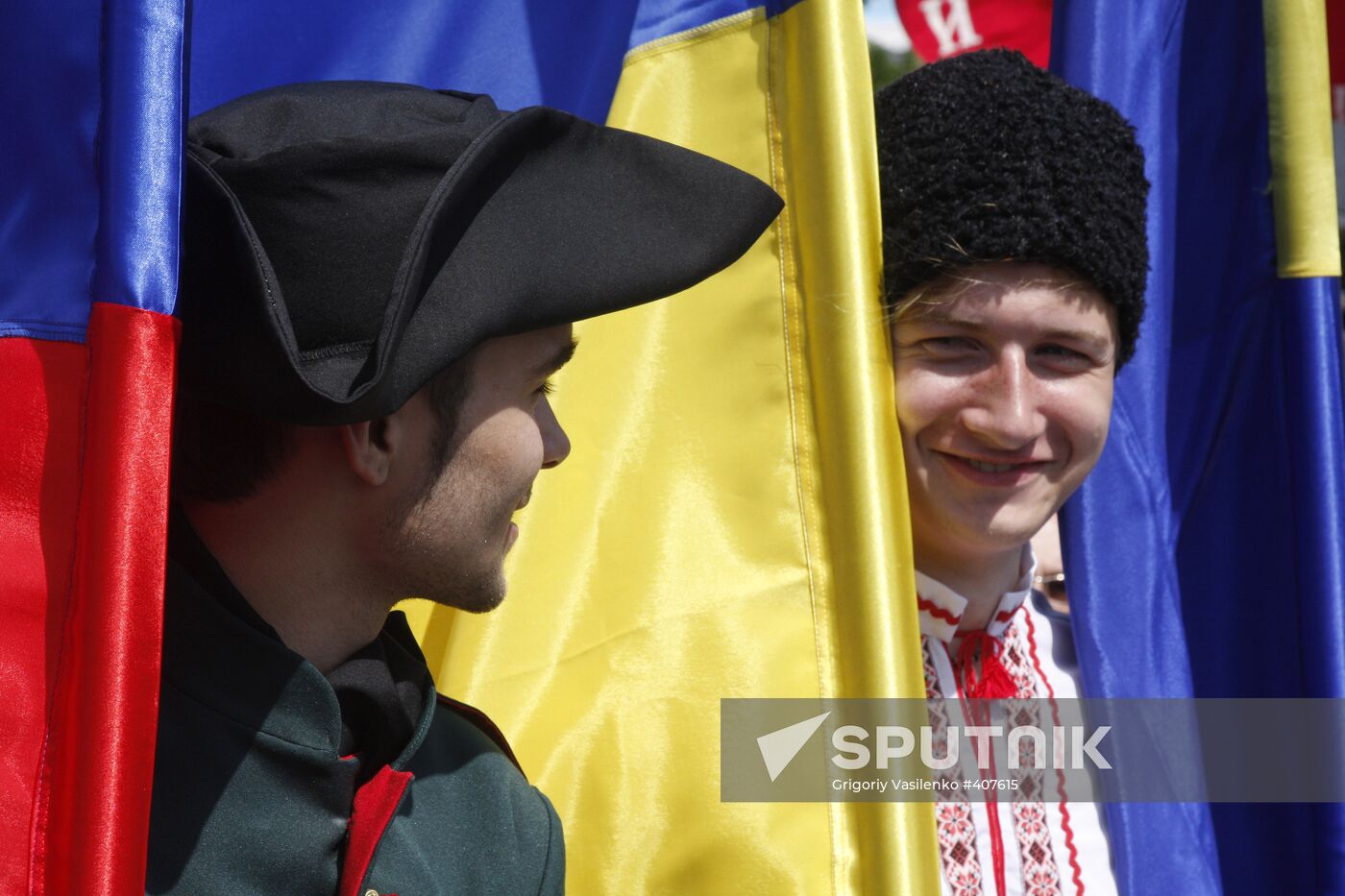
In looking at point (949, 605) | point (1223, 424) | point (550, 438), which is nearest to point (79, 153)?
point (550, 438)

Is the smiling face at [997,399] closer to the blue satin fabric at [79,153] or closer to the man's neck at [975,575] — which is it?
the man's neck at [975,575]

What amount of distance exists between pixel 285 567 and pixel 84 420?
1.05ft

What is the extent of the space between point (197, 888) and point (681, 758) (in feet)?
2.62

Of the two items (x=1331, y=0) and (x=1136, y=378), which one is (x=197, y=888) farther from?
(x=1331, y=0)

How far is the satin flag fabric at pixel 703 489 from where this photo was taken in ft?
6.26

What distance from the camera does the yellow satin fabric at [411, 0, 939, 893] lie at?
190 cm

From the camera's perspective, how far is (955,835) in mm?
2066

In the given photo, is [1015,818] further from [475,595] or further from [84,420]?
[84,420]

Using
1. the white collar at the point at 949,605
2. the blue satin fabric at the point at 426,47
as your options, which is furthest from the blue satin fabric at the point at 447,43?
the white collar at the point at 949,605

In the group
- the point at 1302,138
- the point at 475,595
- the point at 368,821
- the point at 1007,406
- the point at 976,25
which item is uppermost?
the point at 976,25

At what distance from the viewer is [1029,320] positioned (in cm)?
203

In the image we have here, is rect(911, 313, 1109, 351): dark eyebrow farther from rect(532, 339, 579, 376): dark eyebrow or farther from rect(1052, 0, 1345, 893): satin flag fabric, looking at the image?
rect(532, 339, 579, 376): dark eyebrow

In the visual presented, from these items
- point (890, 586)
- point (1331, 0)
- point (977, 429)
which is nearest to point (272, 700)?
point (890, 586)

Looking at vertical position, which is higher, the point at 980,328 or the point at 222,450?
the point at 980,328
